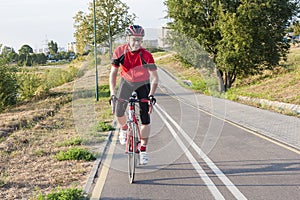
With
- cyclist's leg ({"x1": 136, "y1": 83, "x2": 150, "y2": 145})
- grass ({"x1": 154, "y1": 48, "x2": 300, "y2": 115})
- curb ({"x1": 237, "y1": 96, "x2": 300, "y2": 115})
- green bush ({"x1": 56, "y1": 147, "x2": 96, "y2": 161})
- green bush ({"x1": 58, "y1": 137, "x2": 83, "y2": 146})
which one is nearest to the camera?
cyclist's leg ({"x1": 136, "y1": 83, "x2": 150, "y2": 145})

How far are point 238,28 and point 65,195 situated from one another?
54.9ft

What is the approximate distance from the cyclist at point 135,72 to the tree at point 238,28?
47.9 feet

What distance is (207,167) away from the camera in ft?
21.9

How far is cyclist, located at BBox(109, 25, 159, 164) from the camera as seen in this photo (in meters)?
5.84

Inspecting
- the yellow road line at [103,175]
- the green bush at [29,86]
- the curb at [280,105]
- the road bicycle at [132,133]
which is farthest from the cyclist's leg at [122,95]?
the green bush at [29,86]

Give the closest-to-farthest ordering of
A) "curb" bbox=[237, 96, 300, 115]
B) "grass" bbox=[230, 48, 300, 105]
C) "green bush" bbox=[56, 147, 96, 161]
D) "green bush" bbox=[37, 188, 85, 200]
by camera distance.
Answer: "green bush" bbox=[37, 188, 85, 200]
"green bush" bbox=[56, 147, 96, 161]
"curb" bbox=[237, 96, 300, 115]
"grass" bbox=[230, 48, 300, 105]

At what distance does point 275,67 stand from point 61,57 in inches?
3301

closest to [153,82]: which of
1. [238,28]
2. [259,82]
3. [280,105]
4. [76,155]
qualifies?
[76,155]

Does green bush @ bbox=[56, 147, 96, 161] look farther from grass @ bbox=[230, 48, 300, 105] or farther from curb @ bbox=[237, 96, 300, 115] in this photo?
grass @ bbox=[230, 48, 300, 105]

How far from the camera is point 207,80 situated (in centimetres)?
1276

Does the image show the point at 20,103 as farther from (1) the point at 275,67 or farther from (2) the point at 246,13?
(1) the point at 275,67

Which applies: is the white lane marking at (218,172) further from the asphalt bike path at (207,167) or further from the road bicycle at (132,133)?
the road bicycle at (132,133)

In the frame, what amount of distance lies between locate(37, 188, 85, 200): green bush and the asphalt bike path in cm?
29

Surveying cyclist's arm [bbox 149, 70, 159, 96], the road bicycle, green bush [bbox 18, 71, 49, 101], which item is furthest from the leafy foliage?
cyclist's arm [bbox 149, 70, 159, 96]
